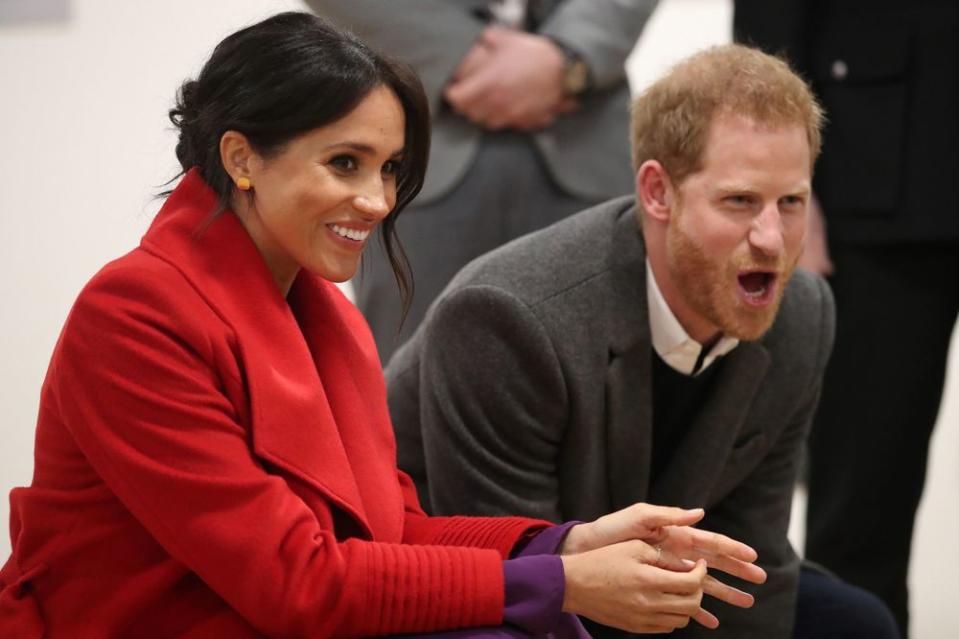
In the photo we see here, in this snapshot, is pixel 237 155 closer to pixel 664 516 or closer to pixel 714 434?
pixel 664 516

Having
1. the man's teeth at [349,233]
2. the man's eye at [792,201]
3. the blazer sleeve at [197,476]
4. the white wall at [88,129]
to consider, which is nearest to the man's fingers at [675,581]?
the blazer sleeve at [197,476]

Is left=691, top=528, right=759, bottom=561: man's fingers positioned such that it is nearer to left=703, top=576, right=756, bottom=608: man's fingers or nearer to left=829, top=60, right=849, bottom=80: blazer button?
left=703, top=576, right=756, bottom=608: man's fingers

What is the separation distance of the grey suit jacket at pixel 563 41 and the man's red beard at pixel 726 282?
2.09 ft

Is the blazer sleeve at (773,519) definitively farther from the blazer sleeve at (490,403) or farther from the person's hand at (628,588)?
the person's hand at (628,588)

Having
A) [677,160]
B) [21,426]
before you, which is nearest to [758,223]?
[677,160]

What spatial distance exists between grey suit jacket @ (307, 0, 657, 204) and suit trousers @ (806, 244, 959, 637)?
0.53 meters

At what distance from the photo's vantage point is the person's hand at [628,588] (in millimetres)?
1812

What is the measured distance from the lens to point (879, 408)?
3.18m

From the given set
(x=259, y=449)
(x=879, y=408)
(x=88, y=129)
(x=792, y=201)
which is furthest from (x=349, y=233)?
(x=88, y=129)

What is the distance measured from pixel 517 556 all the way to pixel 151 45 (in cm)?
201

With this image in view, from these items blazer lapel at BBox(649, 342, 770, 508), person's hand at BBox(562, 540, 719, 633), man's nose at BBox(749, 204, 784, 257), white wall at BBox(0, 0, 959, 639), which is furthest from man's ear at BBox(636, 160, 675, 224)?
white wall at BBox(0, 0, 959, 639)

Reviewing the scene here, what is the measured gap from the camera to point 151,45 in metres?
3.54

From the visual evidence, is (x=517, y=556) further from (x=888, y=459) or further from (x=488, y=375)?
(x=888, y=459)

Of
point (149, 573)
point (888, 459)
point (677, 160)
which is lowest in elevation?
point (888, 459)
